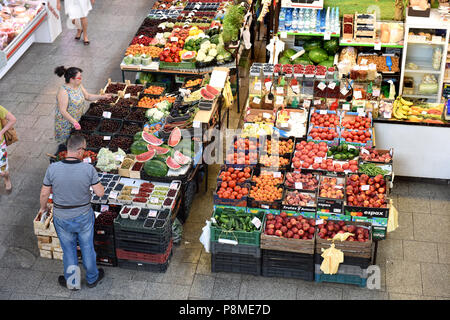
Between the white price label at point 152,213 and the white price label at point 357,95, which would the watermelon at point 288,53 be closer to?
the white price label at point 357,95

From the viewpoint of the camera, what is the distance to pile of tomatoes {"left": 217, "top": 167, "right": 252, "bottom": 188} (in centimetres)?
754

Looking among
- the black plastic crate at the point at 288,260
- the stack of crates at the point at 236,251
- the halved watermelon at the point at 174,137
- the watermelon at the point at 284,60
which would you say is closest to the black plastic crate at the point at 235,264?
the stack of crates at the point at 236,251

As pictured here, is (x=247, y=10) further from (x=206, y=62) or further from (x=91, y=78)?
(x=91, y=78)

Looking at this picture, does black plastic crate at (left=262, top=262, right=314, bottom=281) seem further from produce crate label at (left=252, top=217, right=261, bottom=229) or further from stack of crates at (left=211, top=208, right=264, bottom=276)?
produce crate label at (left=252, top=217, right=261, bottom=229)

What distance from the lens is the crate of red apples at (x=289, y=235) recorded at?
681 centimetres

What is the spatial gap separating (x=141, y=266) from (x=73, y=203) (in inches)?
49.4

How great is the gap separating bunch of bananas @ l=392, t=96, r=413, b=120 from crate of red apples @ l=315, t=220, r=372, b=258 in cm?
226

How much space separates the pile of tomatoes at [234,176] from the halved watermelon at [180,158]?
1.74ft

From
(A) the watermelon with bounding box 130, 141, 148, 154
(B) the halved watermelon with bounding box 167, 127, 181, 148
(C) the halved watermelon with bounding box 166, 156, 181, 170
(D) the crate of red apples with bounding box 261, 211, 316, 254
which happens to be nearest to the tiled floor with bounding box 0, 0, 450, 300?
(D) the crate of red apples with bounding box 261, 211, 316, 254

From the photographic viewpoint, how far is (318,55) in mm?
10258

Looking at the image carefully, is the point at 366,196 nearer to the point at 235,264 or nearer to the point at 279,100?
the point at 235,264

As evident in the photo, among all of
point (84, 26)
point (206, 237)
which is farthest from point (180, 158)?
point (84, 26)

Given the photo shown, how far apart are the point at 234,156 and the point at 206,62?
8.76ft

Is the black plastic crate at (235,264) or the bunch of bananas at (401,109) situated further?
the bunch of bananas at (401,109)
